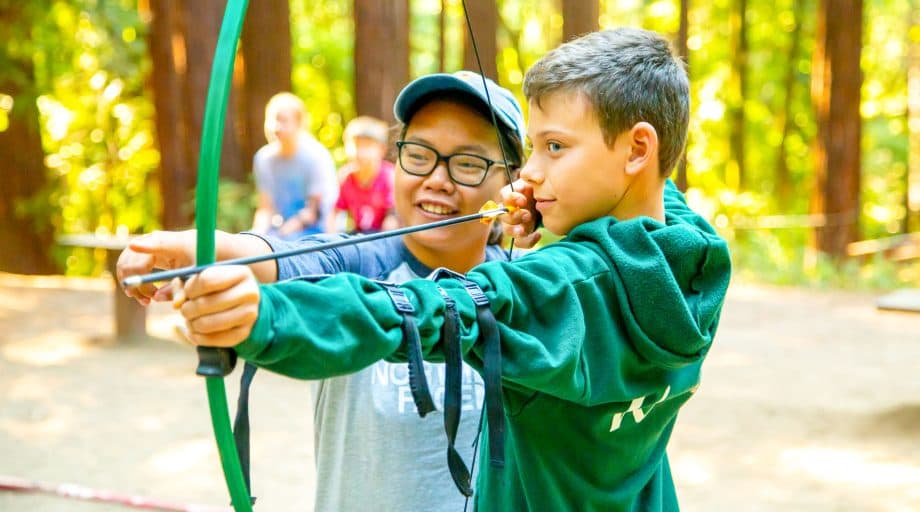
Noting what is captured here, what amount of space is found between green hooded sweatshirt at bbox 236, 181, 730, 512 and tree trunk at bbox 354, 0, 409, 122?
7.44m

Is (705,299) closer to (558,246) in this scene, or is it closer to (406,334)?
(558,246)

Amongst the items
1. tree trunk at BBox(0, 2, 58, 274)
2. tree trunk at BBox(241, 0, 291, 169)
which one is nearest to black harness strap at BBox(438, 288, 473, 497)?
tree trunk at BBox(241, 0, 291, 169)

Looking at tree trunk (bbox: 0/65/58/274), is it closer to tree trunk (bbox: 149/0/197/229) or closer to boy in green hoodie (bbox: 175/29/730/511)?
tree trunk (bbox: 149/0/197/229)

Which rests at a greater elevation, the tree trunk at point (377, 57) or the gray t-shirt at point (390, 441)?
the tree trunk at point (377, 57)

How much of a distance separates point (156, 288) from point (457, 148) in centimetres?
77

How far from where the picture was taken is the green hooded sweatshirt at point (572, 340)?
3.57 ft

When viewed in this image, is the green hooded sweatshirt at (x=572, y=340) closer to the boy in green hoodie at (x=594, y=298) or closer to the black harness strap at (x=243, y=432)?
the boy in green hoodie at (x=594, y=298)

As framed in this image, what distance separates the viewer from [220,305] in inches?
39.1

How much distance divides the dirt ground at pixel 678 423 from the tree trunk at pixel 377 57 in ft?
8.88

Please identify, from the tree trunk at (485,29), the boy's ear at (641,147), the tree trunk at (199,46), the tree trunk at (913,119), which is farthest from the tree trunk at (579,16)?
the tree trunk at (913,119)

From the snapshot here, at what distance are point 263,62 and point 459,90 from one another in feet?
29.0

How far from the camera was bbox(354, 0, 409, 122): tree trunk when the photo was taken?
8.84 metres

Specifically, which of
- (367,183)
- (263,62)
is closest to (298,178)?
(367,183)

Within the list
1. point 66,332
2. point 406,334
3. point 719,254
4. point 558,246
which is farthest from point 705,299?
point 66,332
